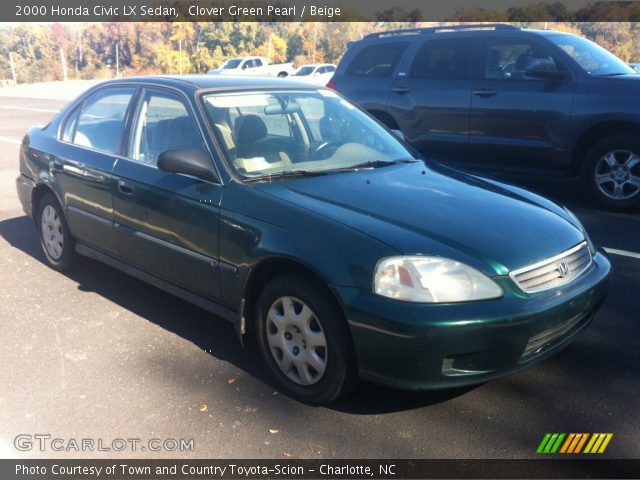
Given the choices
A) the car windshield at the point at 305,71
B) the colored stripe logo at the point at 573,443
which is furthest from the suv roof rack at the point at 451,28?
the car windshield at the point at 305,71

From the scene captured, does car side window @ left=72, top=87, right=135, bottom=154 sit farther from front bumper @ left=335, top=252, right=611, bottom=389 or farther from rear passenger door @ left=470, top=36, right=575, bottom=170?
rear passenger door @ left=470, top=36, right=575, bottom=170

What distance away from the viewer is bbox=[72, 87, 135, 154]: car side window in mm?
4497

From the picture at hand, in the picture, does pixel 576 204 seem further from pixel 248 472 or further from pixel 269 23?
pixel 269 23

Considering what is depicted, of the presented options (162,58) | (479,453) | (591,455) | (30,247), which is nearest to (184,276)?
(479,453)

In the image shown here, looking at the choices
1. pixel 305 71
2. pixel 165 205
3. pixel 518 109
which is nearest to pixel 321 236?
pixel 165 205

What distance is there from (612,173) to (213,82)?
4.64 m

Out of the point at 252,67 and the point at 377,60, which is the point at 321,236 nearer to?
the point at 377,60

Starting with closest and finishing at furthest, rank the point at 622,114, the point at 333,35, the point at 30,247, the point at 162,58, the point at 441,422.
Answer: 1. the point at 441,422
2. the point at 30,247
3. the point at 622,114
4. the point at 162,58
5. the point at 333,35

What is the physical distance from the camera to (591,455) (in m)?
2.77

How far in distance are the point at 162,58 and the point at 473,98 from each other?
50343 mm

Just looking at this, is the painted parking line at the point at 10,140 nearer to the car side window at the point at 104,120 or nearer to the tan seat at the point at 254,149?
the car side window at the point at 104,120

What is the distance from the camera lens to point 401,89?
25.9ft

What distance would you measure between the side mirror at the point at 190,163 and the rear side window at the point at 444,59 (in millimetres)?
4837

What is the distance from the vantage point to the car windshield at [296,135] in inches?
147
